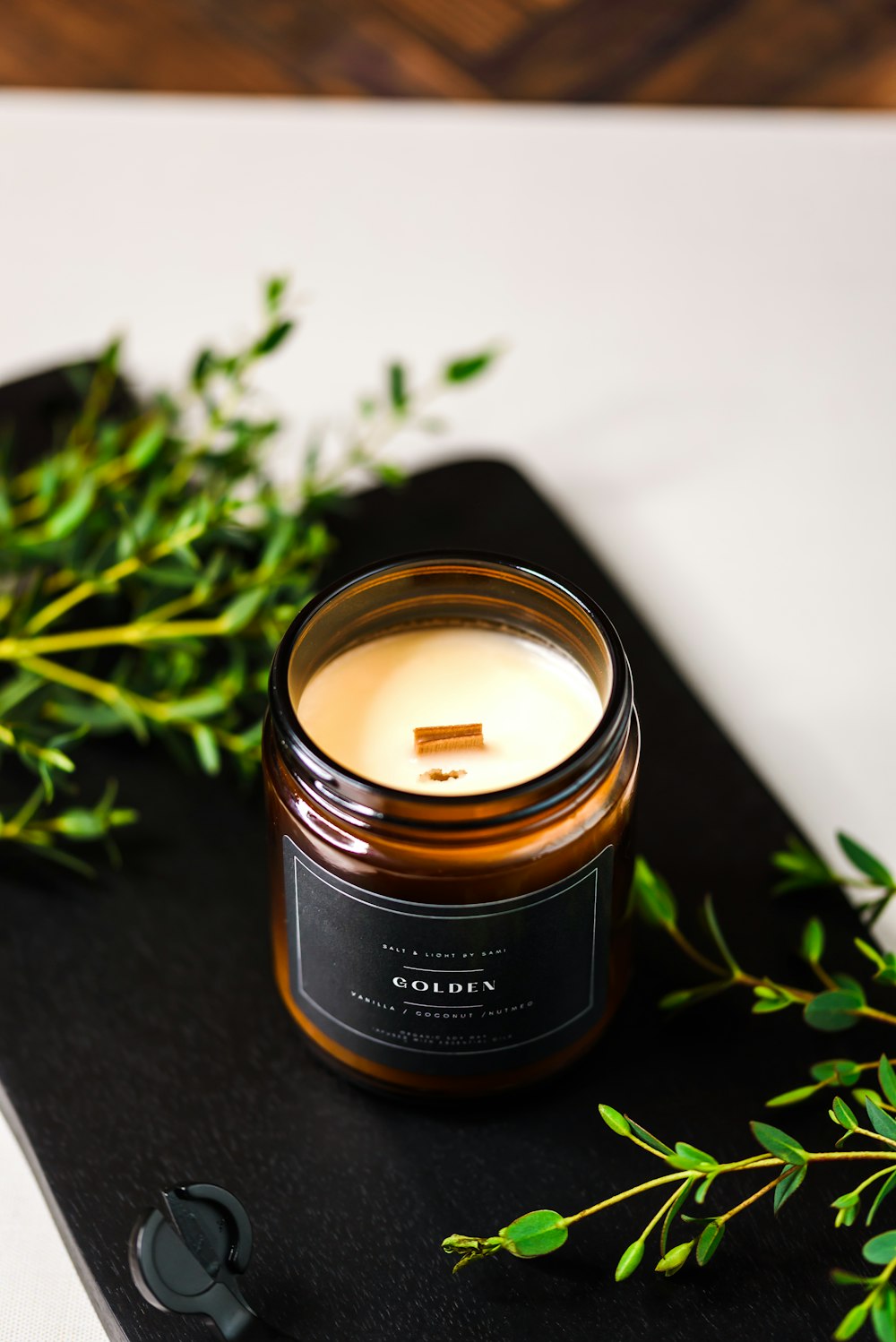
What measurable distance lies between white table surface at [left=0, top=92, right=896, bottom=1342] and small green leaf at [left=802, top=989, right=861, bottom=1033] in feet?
0.53

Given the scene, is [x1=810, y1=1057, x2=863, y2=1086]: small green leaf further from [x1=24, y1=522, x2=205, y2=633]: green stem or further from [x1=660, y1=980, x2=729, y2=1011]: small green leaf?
[x1=24, y1=522, x2=205, y2=633]: green stem

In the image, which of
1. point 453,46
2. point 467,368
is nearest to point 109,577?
point 467,368

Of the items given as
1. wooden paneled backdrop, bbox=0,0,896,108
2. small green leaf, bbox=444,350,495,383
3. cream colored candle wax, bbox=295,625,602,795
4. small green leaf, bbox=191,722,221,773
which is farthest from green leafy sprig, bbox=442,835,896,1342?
wooden paneled backdrop, bbox=0,0,896,108

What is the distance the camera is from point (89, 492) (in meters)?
0.85

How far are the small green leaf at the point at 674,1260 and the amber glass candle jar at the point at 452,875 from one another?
0.33 feet

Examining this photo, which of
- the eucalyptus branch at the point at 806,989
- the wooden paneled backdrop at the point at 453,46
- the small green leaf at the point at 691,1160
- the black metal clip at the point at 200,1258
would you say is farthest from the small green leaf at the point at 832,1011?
the wooden paneled backdrop at the point at 453,46

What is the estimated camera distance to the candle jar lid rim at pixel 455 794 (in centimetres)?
59

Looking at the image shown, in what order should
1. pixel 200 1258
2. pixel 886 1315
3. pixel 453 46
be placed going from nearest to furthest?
pixel 886 1315 → pixel 200 1258 → pixel 453 46

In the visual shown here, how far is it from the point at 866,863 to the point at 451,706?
0.68 feet

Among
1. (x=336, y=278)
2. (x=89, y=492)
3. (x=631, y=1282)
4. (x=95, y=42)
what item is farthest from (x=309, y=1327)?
(x=95, y=42)

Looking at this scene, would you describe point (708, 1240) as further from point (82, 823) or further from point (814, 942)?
point (82, 823)

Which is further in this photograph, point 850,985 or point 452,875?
point 850,985

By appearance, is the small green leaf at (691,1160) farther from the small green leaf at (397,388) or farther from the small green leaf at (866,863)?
the small green leaf at (397,388)

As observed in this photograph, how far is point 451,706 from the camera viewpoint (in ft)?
2.23
